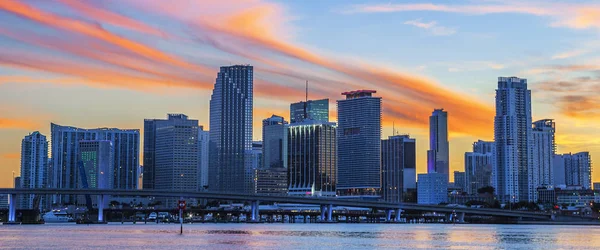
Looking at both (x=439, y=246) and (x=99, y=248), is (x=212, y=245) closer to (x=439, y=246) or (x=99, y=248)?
(x=99, y=248)

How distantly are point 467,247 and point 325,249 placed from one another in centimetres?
1808

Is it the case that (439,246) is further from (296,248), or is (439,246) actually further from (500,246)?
(296,248)

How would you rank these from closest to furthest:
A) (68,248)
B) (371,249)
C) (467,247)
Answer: (68,248)
(371,249)
(467,247)

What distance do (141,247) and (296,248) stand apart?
16191 millimetres

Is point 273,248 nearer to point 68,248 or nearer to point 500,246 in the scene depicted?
point 68,248

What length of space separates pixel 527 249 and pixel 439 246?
990 cm

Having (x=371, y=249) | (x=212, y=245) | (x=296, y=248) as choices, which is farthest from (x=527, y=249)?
(x=212, y=245)

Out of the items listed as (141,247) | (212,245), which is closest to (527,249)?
(212,245)

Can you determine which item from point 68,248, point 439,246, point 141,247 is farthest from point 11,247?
point 439,246

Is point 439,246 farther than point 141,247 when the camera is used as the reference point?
Yes

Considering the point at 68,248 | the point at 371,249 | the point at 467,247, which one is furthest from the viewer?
the point at 467,247

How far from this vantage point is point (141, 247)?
96.3 m

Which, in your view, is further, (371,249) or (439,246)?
(439,246)

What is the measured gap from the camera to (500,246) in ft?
360
